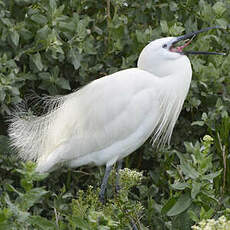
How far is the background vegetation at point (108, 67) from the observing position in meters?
3.27

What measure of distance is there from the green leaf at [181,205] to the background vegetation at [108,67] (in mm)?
453

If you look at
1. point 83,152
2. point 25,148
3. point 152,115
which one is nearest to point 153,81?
point 152,115

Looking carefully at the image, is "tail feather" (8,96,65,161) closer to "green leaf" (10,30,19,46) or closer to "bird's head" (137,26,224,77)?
"green leaf" (10,30,19,46)

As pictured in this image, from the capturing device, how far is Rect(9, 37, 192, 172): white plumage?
10.5 ft

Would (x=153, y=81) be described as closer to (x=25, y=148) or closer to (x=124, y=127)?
(x=124, y=127)

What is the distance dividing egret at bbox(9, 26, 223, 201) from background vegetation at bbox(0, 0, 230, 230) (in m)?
0.17

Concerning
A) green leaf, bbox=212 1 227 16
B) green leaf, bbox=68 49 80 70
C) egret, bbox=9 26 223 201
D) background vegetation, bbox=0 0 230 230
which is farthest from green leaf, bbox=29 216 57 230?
green leaf, bbox=212 1 227 16

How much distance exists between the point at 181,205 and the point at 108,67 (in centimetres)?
151

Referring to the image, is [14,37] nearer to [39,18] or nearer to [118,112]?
[39,18]

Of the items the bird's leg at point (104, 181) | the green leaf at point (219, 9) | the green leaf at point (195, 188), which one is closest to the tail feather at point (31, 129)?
the bird's leg at point (104, 181)

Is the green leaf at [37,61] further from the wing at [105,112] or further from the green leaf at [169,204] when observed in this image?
the green leaf at [169,204]

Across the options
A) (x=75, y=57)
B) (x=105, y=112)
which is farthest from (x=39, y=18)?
(x=105, y=112)

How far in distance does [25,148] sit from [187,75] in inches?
38.2

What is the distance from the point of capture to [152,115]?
127 inches
